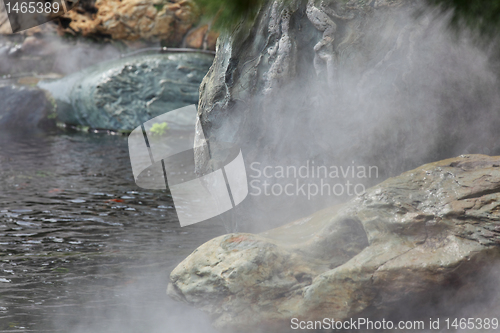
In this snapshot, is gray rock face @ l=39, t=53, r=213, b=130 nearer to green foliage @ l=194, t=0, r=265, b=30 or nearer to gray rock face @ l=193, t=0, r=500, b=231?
gray rock face @ l=193, t=0, r=500, b=231

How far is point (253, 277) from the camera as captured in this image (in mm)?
3107

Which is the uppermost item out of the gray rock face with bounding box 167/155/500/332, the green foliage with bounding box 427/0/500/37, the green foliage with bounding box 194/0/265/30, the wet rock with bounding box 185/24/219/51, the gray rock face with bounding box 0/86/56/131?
the green foliage with bounding box 427/0/500/37

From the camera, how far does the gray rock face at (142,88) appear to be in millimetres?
11891

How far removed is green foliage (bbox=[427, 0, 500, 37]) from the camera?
273 centimetres

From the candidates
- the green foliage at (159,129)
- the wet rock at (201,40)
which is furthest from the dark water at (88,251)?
the wet rock at (201,40)

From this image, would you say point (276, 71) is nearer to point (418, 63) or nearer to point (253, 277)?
point (418, 63)

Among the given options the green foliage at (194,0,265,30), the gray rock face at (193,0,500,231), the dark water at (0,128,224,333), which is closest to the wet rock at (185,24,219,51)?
the dark water at (0,128,224,333)

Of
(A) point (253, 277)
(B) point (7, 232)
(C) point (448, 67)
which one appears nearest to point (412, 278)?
(A) point (253, 277)

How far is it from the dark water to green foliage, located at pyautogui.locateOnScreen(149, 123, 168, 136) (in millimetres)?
3105

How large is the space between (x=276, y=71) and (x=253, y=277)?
167 cm

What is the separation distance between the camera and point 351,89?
3738mm

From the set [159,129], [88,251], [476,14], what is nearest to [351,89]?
[476,14]

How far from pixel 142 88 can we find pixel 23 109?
138 inches

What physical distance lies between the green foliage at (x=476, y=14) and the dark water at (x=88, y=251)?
8.49ft
